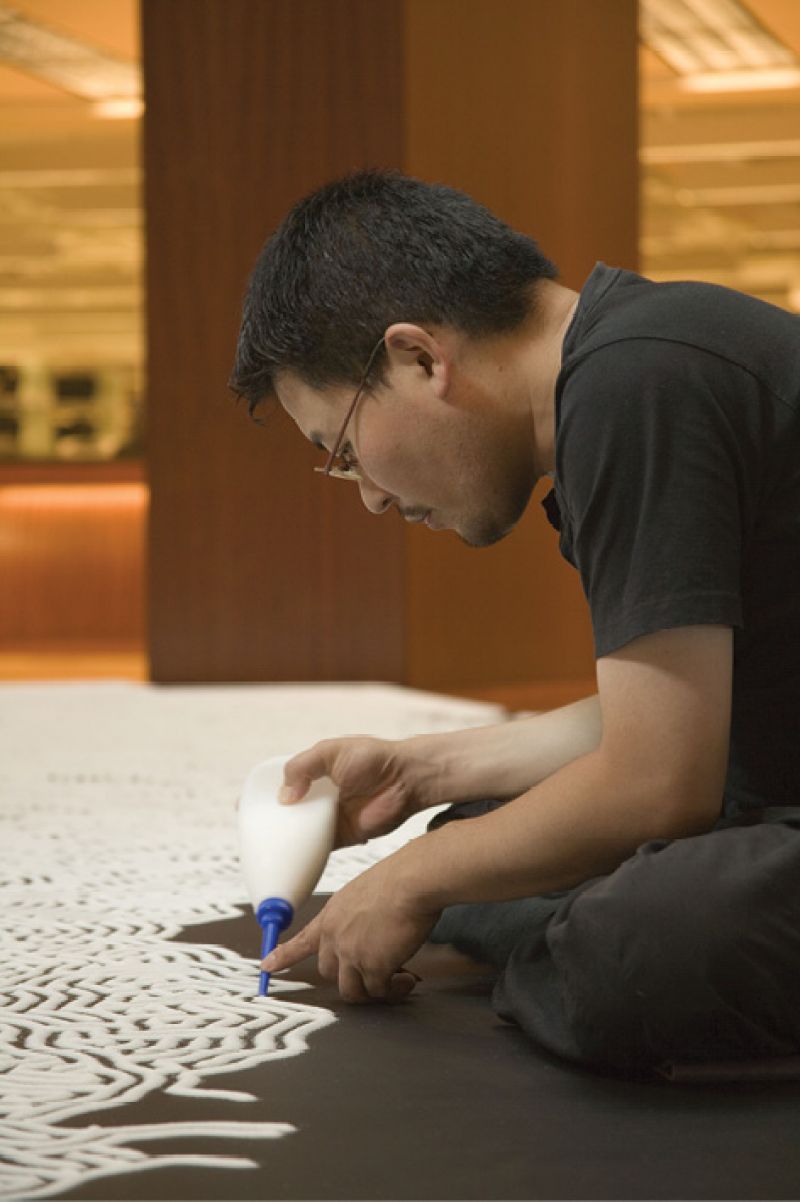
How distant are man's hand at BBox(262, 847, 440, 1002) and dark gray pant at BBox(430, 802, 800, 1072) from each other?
0.12m

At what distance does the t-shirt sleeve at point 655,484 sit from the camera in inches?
38.0

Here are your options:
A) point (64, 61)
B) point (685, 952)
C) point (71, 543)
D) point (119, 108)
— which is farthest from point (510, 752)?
point (119, 108)

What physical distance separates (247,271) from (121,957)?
134 inches

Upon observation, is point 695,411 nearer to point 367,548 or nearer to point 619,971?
point 619,971

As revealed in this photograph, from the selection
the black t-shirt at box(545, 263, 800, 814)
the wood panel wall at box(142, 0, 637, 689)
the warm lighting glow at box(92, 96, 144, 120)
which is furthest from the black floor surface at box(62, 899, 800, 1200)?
the warm lighting glow at box(92, 96, 144, 120)

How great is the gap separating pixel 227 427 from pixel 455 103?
3.71ft

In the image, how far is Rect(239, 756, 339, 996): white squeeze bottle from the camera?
1.29 meters

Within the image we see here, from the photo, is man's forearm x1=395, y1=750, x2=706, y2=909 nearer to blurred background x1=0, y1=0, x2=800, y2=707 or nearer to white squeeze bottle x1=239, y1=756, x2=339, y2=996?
white squeeze bottle x1=239, y1=756, x2=339, y2=996

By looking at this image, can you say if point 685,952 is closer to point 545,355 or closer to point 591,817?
point 591,817

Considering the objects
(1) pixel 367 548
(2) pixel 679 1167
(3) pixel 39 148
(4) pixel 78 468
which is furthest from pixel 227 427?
(2) pixel 679 1167

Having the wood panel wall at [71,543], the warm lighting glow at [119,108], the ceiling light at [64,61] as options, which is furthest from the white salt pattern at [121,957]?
the warm lighting glow at [119,108]

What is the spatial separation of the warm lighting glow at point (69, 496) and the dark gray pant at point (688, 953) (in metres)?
5.73

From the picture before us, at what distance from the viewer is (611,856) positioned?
1.07 m

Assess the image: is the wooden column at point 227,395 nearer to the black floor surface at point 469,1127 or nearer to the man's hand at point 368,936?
the man's hand at point 368,936
